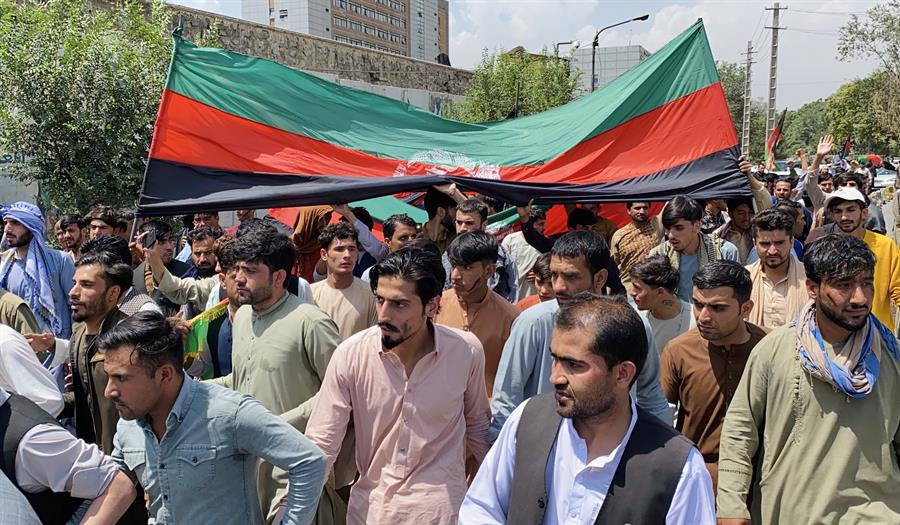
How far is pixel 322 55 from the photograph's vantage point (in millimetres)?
23484

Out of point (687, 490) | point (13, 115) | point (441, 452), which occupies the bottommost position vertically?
point (441, 452)

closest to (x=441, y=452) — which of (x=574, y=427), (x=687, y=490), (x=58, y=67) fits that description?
(x=574, y=427)

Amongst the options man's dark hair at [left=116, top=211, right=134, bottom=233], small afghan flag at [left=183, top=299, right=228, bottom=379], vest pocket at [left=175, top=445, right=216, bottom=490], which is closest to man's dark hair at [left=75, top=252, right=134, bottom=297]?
small afghan flag at [left=183, top=299, right=228, bottom=379]

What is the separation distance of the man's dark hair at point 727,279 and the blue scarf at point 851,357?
0.50m

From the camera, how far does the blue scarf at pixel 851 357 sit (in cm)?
268

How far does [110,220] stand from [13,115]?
6045mm

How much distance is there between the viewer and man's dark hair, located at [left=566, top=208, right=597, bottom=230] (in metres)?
6.68

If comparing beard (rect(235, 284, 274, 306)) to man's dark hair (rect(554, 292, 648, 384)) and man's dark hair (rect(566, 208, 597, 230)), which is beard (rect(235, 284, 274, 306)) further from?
man's dark hair (rect(566, 208, 597, 230))

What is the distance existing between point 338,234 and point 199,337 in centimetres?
105

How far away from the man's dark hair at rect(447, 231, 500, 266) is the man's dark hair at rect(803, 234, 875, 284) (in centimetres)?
147

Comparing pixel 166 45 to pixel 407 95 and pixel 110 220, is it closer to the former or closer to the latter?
pixel 110 220

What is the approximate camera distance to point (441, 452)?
9.38 feet

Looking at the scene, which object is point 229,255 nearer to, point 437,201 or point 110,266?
point 110,266

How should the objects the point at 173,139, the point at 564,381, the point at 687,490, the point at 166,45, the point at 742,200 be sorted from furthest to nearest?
the point at 166,45 → the point at 742,200 → the point at 173,139 → the point at 564,381 → the point at 687,490
